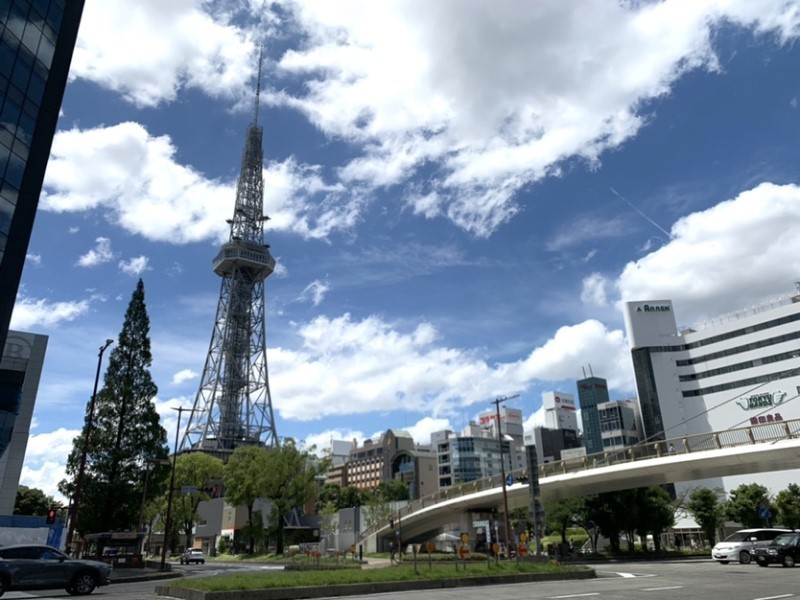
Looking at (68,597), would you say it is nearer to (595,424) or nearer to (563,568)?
(563,568)

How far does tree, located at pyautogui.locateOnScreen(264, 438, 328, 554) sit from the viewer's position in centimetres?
5978

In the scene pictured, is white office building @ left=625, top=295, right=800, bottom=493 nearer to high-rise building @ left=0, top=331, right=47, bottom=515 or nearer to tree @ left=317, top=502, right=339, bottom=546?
tree @ left=317, top=502, right=339, bottom=546

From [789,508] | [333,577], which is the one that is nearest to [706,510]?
[789,508]

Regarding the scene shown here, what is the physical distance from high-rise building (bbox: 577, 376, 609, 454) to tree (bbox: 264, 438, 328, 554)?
80061mm

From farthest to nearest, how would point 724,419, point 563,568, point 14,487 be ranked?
1. point 724,419
2. point 14,487
3. point 563,568

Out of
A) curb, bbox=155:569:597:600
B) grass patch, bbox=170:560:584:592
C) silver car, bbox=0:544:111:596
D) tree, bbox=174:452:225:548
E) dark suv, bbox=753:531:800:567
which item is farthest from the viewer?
tree, bbox=174:452:225:548

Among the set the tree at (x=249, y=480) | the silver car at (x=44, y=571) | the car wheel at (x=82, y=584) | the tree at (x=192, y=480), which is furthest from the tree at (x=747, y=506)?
the tree at (x=192, y=480)

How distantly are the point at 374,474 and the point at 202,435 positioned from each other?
71.4m

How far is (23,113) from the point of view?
91.7ft

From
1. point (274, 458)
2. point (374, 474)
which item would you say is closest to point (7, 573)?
point (274, 458)

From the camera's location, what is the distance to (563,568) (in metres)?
23.5

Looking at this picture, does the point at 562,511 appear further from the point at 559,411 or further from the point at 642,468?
the point at 559,411

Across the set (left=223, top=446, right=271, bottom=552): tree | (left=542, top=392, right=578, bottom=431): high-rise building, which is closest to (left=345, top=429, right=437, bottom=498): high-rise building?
(left=542, top=392, right=578, bottom=431): high-rise building

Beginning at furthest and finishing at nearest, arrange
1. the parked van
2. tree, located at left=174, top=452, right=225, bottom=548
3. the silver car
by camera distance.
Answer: tree, located at left=174, top=452, right=225, bottom=548 → the parked van → the silver car
